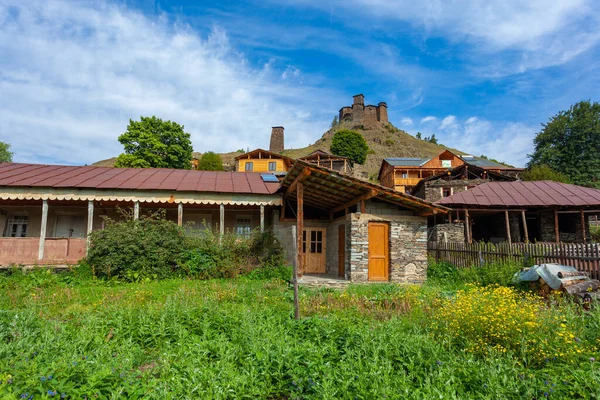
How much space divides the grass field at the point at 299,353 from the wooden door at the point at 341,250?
5.75 metres

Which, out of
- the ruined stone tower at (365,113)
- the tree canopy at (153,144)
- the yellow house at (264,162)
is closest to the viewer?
the tree canopy at (153,144)

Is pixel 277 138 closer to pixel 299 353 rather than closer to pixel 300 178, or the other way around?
pixel 300 178

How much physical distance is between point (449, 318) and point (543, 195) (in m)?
18.3

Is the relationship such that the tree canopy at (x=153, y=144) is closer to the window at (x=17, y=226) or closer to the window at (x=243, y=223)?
the window at (x=17, y=226)

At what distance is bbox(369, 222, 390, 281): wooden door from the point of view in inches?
459

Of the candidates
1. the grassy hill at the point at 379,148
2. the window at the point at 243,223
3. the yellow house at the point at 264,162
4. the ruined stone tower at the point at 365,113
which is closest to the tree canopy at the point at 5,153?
the grassy hill at the point at 379,148

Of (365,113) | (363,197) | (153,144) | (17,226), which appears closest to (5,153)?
(153,144)

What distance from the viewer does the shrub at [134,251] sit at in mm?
10789

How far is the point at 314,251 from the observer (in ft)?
48.1

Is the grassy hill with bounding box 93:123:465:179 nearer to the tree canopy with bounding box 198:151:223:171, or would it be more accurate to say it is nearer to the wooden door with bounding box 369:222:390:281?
the tree canopy with bounding box 198:151:223:171

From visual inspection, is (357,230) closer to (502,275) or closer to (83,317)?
(502,275)

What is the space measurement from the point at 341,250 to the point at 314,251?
84.1 inches

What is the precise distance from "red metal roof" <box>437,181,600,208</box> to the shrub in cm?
1449

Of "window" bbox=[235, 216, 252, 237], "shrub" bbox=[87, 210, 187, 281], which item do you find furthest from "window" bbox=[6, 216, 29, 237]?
"window" bbox=[235, 216, 252, 237]
